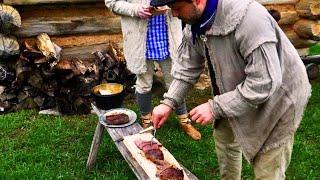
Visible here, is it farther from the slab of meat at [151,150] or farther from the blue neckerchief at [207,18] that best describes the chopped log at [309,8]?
the blue neckerchief at [207,18]

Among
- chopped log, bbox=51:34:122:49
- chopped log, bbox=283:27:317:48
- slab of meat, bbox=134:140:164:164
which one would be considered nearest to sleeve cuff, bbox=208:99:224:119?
slab of meat, bbox=134:140:164:164

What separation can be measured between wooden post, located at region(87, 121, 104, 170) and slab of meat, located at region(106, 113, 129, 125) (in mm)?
203

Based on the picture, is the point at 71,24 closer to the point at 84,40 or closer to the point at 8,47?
the point at 84,40

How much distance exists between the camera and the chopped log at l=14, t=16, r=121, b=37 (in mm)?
7085

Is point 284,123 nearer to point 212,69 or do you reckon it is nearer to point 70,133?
point 212,69

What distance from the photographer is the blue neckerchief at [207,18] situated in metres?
3.12

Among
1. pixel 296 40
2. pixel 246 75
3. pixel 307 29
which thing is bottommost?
pixel 296 40

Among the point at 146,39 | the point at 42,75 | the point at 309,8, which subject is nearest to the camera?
the point at 146,39

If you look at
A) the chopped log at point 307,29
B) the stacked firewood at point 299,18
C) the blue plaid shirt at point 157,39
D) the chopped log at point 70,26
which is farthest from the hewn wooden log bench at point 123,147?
the chopped log at point 307,29

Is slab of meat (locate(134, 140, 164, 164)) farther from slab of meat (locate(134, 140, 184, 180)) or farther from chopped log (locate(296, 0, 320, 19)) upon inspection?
chopped log (locate(296, 0, 320, 19))

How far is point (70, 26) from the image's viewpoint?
729cm

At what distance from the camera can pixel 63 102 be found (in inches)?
272

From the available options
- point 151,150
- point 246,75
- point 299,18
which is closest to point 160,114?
point 151,150

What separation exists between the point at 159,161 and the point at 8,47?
3484 mm
